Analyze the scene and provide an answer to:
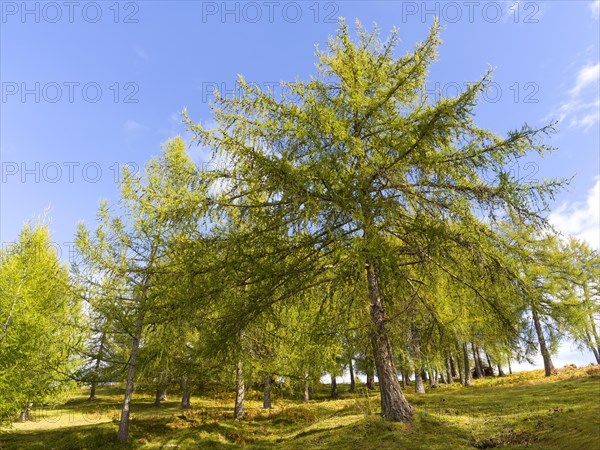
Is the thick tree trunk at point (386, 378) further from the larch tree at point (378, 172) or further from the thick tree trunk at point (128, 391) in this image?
the thick tree trunk at point (128, 391)

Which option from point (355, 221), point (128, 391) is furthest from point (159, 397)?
point (355, 221)

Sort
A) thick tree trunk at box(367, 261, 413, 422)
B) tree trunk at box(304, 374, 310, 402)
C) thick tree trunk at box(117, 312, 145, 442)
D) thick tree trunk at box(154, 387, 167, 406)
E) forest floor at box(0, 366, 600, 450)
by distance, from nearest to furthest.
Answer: forest floor at box(0, 366, 600, 450) < thick tree trunk at box(367, 261, 413, 422) < thick tree trunk at box(117, 312, 145, 442) < tree trunk at box(304, 374, 310, 402) < thick tree trunk at box(154, 387, 167, 406)

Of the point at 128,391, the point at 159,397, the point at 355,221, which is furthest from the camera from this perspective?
the point at 159,397

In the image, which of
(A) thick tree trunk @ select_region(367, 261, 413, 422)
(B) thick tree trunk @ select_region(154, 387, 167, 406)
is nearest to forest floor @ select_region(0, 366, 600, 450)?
(A) thick tree trunk @ select_region(367, 261, 413, 422)

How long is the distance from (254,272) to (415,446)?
494cm

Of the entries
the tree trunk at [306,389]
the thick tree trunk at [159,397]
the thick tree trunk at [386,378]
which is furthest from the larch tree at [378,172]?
the thick tree trunk at [159,397]

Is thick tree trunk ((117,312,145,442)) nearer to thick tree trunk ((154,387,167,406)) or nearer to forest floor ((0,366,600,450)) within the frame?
forest floor ((0,366,600,450))

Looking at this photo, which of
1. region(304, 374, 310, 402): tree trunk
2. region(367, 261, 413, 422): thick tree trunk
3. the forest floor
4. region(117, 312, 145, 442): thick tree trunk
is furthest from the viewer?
region(304, 374, 310, 402): tree trunk

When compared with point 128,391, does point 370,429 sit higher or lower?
lower

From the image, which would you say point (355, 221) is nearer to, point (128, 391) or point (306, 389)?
point (128, 391)

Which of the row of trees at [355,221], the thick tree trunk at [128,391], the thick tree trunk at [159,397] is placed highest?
the row of trees at [355,221]

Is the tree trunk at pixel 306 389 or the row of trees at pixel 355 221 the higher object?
the row of trees at pixel 355 221

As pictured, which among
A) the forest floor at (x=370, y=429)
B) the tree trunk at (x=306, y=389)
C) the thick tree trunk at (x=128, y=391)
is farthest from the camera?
the tree trunk at (x=306, y=389)

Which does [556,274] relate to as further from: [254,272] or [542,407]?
[254,272]
